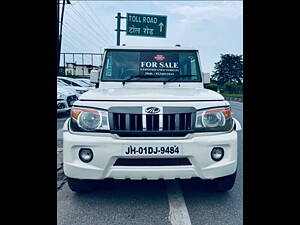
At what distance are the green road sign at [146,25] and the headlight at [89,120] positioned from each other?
12.2 meters

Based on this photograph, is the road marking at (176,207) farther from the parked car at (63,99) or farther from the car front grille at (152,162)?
the parked car at (63,99)

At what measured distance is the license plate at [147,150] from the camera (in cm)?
266

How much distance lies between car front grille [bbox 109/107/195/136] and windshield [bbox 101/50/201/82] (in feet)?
4.88

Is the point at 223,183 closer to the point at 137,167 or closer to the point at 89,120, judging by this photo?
the point at 137,167

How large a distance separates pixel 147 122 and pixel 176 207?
963 mm

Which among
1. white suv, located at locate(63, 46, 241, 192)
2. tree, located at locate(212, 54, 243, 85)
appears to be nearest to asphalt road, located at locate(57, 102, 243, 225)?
white suv, located at locate(63, 46, 241, 192)

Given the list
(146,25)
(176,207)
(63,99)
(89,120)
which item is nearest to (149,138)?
(89,120)

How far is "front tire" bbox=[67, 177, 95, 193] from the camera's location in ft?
9.95

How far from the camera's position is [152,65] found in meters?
4.30

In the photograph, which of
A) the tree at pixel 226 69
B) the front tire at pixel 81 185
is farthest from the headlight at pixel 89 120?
the tree at pixel 226 69

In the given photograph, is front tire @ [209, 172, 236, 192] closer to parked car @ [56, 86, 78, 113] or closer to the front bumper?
the front bumper
